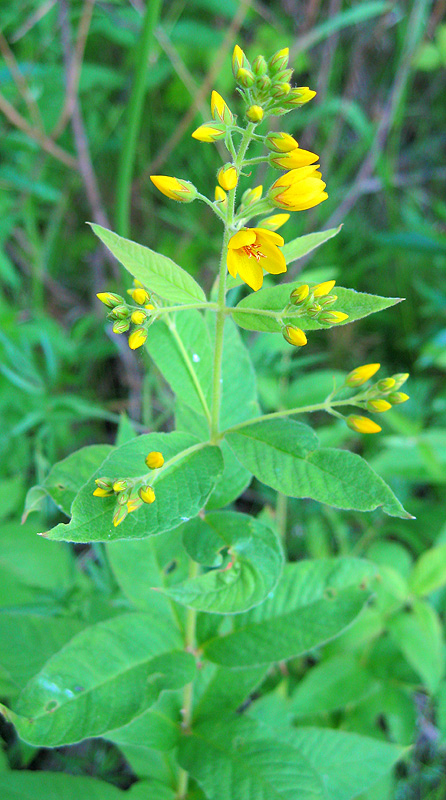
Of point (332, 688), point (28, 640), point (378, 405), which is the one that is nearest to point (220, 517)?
point (378, 405)

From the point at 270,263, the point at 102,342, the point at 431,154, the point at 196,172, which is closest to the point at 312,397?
the point at 102,342

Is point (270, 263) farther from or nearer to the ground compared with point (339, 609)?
farther from the ground

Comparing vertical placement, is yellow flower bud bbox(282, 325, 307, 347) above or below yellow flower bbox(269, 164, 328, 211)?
below

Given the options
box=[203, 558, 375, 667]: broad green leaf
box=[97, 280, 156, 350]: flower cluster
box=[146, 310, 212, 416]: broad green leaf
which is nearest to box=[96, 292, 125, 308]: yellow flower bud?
box=[97, 280, 156, 350]: flower cluster

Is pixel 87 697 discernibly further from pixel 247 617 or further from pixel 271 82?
pixel 271 82

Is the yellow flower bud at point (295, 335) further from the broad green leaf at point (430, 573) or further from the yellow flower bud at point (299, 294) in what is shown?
the broad green leaf at point (430, 573)

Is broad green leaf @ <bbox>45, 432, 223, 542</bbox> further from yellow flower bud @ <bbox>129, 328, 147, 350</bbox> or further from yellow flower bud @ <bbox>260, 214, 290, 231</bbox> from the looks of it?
yellow flower bud @ <bbox>260, 214, 290, 231</bbox>

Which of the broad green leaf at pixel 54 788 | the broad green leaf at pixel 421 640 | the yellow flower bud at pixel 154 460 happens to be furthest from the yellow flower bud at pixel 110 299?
the broad green leaf at pixel 421 640
